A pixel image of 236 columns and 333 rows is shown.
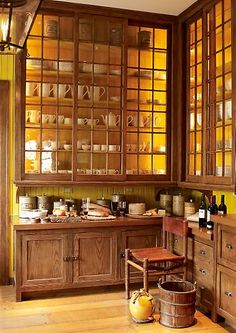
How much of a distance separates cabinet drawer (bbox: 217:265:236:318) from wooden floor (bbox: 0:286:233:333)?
0.20 metres

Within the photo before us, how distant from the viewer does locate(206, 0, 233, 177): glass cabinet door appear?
354 centimetres

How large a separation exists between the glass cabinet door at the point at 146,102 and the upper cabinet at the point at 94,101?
1 cm

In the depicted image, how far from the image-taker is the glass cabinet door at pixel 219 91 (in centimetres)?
354

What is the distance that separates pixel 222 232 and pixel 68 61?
229cm

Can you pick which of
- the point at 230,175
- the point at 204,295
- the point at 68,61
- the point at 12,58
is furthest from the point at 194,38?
the point at 204,295

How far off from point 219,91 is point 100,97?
4.12 ft

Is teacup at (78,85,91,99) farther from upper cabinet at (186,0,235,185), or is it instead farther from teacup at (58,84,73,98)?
upper cabinet at (186,0,235,185)

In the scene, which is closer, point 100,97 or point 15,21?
point 15,21

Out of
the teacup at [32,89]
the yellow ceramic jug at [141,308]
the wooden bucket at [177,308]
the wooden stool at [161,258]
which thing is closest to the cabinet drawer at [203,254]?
the wooden stool at [161,258]

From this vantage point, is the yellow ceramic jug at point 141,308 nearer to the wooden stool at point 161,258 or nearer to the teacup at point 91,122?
the wooden stool at point 161,258

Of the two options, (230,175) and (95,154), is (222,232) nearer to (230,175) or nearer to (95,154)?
(230,175)

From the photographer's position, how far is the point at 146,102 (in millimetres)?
4461

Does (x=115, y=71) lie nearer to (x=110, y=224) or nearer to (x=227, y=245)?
(x=110, y=224)

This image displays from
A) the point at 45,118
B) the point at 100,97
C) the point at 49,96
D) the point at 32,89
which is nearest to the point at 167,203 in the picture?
the point at 100,97
